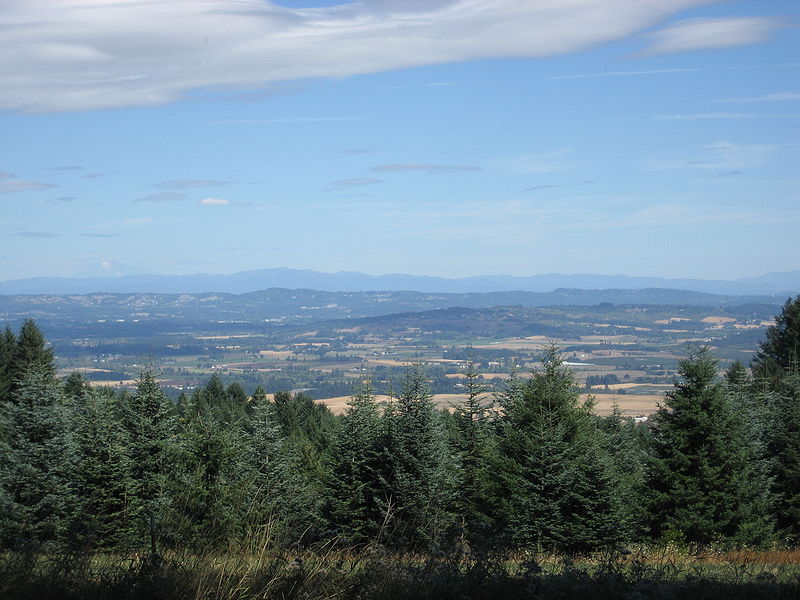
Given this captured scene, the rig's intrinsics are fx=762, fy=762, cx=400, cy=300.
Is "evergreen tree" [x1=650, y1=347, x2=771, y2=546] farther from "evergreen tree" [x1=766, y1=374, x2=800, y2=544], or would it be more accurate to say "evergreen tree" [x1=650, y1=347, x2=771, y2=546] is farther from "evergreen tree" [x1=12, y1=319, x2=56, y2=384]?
"evergreen tree" [x1=12, y1=319, x2=56, y2=384]

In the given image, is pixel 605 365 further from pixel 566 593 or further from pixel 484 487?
pixel 566 593

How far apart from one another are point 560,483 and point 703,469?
506 centimetres

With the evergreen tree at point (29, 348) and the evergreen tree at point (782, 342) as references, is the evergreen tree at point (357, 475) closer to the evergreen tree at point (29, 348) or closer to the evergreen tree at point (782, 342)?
the evergreen tree at point (29, 348)

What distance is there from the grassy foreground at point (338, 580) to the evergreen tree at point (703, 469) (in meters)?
15.5

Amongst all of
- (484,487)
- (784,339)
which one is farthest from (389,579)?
(784,339)

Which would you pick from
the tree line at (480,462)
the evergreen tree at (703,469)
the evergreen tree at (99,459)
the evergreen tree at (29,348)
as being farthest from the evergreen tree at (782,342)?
the evergreen tree at (99,459)

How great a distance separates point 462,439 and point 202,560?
71.7 ft

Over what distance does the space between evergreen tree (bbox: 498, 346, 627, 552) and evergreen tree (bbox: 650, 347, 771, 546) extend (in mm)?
2212

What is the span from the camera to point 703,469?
21.5 meters

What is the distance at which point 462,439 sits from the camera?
26906 mm

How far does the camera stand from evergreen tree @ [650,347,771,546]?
2070cm

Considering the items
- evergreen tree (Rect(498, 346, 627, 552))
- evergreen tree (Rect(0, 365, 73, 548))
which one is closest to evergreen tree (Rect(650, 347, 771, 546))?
evergreen tree (Rect(498, 346, 627, 552))

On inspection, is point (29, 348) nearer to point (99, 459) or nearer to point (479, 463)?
point (99, 459)

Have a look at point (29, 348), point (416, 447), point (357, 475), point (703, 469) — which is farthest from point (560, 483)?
point (29, 348)
